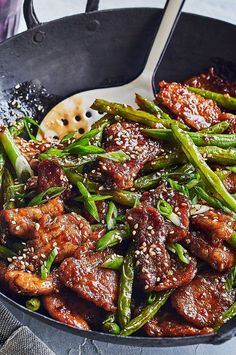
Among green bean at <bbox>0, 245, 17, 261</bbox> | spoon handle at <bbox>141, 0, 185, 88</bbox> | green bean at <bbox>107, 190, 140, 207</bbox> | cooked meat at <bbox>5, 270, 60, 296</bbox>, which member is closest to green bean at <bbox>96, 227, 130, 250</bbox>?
green bean at <bbox>107, 190, 140, 207</bbox>

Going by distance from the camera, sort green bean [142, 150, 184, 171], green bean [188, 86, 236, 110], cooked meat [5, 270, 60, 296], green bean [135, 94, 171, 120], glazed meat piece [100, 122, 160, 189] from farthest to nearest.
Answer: green bean [188, 86, 236, 110], green bean [135, 94, 171, 120], green bean [142, 150, 184, 171], glazed meat piece [100, 122, 160, 189], cooked meat [5, 270, 60, 296]

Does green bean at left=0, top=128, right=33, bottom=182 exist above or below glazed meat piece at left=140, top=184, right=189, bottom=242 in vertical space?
below

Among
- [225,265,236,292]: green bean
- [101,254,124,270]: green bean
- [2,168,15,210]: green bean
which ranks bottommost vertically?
[2,168,15,210]: green bean

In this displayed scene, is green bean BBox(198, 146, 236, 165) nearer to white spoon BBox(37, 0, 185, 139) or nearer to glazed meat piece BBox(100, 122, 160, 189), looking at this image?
glazed meat piece BBox(100, 122, 160, 189)

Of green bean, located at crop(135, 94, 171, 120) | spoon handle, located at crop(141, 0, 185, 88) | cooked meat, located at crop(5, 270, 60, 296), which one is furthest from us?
spoon handle, located at crop(141, 0, 185, 88)

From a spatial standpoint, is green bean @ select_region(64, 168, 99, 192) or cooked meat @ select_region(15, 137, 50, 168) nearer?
green bean @ select_region(64, 168, 99, 192)

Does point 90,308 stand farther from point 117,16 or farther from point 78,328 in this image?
point 117,16

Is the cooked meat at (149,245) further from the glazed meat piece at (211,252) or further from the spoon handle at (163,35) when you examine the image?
the spoon handle at (163,35)
